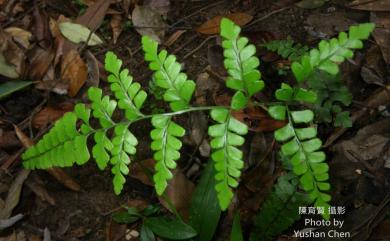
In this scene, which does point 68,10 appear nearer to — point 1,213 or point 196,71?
point 196,71

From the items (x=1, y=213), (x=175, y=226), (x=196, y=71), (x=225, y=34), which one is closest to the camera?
(x=225, y=34)

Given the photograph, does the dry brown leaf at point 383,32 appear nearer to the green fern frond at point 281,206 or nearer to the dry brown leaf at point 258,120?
the dry brown leaf at point 258,120

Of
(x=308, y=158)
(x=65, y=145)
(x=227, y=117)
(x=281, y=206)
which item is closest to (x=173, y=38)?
(x=65, y=145)

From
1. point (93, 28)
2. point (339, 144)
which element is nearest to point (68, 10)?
point (93, 28)

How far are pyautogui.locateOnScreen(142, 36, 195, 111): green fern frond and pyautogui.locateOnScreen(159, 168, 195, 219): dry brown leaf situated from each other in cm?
71

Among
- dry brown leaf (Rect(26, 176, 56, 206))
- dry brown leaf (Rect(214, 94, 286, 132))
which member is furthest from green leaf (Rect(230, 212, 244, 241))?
dry brown leaf (Rect(26, 176, 56, 206))

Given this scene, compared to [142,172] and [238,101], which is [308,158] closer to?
[238,101]

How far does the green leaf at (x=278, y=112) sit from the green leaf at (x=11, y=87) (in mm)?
1813

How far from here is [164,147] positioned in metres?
1.91

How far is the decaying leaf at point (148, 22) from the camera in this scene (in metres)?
3.07

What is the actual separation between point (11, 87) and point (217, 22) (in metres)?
1.43

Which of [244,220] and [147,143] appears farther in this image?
[147,143]

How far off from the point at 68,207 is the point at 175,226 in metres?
0.74

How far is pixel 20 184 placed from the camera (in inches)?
108
